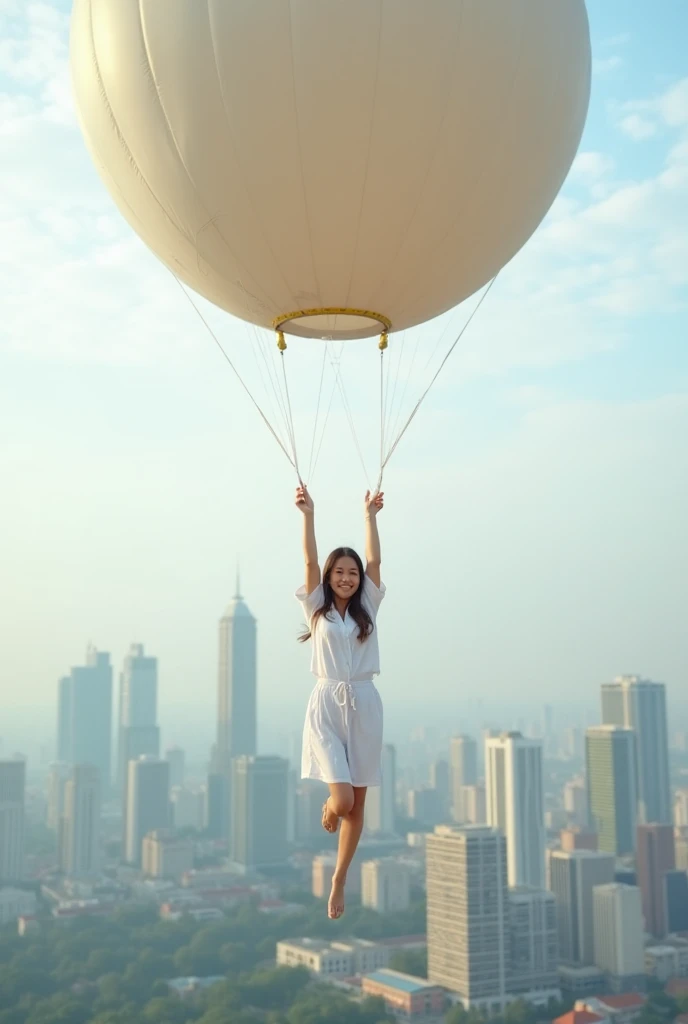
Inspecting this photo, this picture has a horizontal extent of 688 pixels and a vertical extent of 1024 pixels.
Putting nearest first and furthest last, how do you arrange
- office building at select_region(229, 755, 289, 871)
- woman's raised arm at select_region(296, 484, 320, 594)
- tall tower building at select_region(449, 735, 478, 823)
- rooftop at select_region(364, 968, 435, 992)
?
woman's raised arm at select_region(296, 484, 320, 594)
rooftop at select_region(364, 968, 435, 992)
office building at select_region(229, 755, 289, 871)
tall tower building at select_region(449, 735, 478, 823)

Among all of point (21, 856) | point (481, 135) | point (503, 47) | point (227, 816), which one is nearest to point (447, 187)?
point (481, 135)

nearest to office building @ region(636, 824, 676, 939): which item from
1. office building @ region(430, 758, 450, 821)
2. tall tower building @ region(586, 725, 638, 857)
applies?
tall tower building @ region(586, 725, 638, 857)

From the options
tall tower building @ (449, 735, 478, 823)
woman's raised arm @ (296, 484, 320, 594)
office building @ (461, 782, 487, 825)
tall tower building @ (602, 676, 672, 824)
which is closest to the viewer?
woman's raised arm @ (296, 484, 320, 594)

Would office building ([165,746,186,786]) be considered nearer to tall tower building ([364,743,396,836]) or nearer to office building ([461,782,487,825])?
tall tower building ([364,743,396,836])

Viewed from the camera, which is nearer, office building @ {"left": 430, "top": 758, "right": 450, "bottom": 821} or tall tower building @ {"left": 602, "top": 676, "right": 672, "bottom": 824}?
tall tower building @ {"left": 602, "top": 676, "right": 672, "bottom": 824}

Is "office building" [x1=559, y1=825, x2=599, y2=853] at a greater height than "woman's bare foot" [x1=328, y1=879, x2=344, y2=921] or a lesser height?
lesser

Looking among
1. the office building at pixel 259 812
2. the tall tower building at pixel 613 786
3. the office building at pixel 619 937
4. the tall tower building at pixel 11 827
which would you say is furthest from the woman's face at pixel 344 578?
the tall tower building at pixel 613 786

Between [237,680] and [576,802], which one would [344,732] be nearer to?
[576,802]
